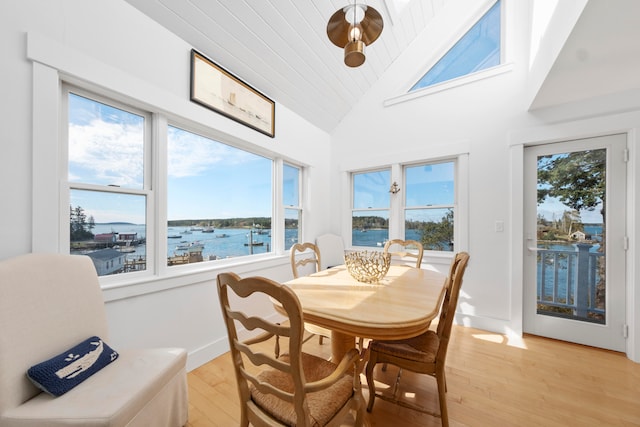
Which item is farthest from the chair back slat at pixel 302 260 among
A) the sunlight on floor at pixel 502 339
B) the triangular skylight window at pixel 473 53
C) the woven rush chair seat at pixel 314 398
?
the triangular skylight window at pixel 473 53

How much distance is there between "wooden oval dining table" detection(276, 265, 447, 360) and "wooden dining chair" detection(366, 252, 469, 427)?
4.0 inches

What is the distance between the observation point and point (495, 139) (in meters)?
2.71

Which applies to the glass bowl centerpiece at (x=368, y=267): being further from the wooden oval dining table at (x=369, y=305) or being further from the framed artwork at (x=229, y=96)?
the framed artwork at (x=229, y=96)

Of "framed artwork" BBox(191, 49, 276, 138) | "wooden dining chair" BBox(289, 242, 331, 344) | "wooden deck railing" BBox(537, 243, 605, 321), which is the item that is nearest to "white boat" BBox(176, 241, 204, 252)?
"wooden dining chair" BBox(289, 242, 331, 344)

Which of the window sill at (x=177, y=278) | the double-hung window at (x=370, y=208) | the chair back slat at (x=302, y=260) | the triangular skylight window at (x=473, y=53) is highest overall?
the triangular skylight window at (x=473, y=53)

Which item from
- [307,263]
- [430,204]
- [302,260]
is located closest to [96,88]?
[302,260]

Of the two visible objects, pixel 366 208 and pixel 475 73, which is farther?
pixel 366 208

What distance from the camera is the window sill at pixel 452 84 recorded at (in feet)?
8.81

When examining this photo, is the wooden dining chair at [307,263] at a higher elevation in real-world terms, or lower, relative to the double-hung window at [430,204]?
lower

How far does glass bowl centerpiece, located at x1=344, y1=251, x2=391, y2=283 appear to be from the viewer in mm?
1694

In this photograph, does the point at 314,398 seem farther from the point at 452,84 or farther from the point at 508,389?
the point at 452,84

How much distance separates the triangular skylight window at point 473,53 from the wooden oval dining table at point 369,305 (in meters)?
2.62

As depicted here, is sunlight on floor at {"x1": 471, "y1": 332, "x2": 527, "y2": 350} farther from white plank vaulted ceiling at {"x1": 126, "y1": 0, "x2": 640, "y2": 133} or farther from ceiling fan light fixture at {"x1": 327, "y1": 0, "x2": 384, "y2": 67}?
ceiling fan light fixture at {"x1": 327, "y1": 0, "x2": 384, "y2": 67}

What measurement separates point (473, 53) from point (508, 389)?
3472 mm
